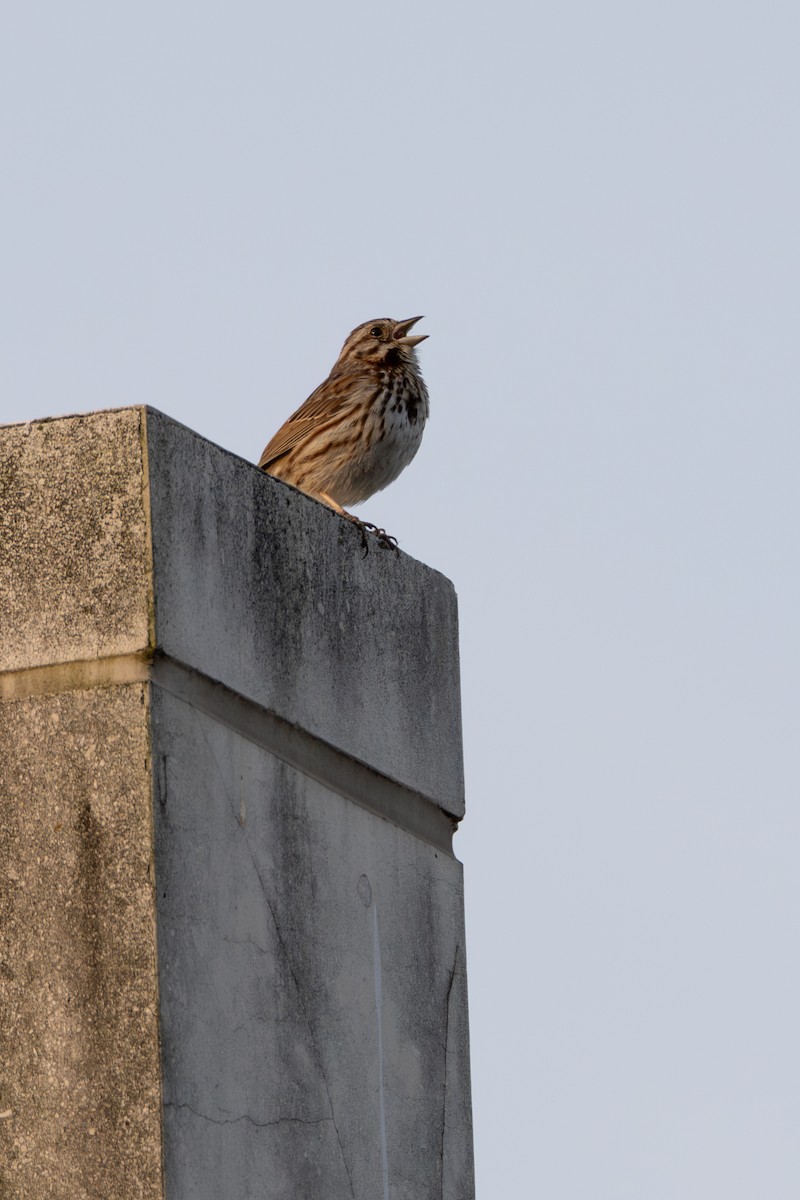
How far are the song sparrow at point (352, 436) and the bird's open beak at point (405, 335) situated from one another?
13.9 inches

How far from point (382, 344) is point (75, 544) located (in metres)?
6.94

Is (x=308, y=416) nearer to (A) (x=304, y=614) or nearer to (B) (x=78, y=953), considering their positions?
(A) (x=304, y=614)

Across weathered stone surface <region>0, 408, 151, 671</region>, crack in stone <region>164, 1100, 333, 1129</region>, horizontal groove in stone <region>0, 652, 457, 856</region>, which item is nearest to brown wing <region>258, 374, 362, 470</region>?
horizontal groove in stone <region>0, 652, 457, 856</region>

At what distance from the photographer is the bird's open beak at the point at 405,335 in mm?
10727

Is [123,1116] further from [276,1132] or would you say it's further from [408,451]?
[408,451]

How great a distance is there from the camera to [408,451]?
991 cm

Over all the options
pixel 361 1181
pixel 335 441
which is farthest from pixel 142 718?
pixel 335 441

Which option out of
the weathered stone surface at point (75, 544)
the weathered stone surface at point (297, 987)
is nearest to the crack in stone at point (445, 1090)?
the weathered stone surface at point (297, 987)

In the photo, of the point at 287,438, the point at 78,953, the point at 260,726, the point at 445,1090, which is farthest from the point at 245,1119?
the point at 287,438

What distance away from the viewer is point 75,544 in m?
3.91

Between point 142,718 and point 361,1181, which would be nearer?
point 142,718

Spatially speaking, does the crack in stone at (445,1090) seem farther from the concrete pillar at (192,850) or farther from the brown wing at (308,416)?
the brown wing at (308,416)

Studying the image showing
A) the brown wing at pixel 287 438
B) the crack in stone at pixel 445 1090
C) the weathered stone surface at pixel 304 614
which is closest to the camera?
the weathered stone surface at pixel 304 614

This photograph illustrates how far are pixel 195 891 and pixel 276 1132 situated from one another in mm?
530
